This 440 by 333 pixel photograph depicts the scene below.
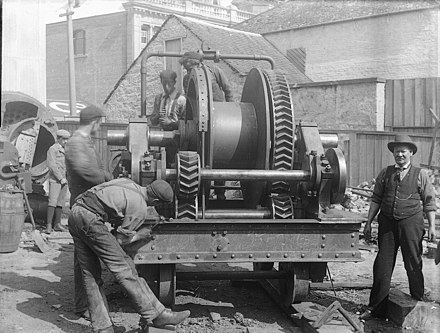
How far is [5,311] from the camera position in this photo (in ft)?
19.6

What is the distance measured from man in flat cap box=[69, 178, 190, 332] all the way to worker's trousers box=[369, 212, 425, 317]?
2.02 m

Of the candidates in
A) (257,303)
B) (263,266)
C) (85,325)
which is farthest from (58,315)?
(263,266)

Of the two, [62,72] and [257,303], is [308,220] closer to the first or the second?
[257,303]

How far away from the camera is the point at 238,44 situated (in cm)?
2408

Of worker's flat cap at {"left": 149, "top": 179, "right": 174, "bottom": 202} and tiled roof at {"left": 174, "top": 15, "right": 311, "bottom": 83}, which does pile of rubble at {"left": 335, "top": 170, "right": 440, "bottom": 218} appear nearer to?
tiled roof at {"left": 174, "top": 15, "right": 311, "bottom": 83}

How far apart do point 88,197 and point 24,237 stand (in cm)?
563

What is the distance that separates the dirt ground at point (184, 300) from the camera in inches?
→ 225

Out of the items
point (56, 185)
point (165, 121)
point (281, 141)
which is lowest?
point (56, 185)

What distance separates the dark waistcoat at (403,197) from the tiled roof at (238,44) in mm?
14792

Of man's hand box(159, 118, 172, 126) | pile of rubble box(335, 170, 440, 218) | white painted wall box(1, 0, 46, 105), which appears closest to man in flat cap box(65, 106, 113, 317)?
man's hand box(159, 118, 172, 126)

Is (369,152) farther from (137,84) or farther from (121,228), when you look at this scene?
(121,228)

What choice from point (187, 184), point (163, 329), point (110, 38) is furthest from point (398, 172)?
point (110, 38)

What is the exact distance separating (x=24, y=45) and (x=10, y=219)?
7.58 m

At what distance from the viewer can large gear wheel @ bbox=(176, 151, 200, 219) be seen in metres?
5.29
